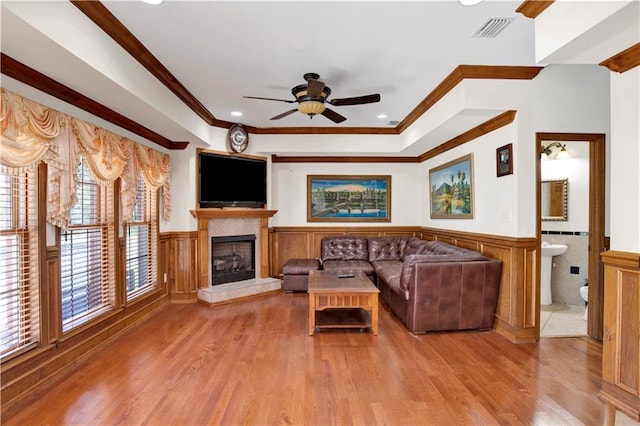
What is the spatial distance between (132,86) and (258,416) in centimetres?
278

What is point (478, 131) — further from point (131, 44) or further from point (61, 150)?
point (61, 150)

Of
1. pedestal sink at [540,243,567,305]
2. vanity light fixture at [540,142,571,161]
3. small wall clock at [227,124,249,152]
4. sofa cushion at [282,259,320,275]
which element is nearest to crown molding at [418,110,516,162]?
vanity light fixture at [540,142,571,161]

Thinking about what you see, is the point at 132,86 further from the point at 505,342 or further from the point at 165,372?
the point at 505,342

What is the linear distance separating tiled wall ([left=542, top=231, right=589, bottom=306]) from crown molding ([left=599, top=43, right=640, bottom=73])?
325 centimetres

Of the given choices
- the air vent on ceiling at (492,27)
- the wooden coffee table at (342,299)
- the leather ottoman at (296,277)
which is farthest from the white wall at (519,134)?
the leather ottoman at (296,277)

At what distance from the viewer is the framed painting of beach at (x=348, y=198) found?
20.9 feet

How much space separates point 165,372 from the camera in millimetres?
2801

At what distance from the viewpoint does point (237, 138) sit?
521 centimetres

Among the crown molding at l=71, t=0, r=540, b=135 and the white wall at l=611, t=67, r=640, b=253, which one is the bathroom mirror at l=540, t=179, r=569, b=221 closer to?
the crown molding at l=71, t=0, r=540, b=135

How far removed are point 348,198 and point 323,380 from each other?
13.5ft

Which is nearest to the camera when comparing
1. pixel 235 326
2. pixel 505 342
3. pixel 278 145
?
pixel 505 342

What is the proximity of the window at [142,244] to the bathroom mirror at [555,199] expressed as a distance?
5785 mm

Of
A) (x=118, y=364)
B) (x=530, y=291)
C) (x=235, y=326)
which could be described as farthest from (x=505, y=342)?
(x=118, y=364)

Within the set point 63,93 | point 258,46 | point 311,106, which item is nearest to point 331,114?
point 311,106
